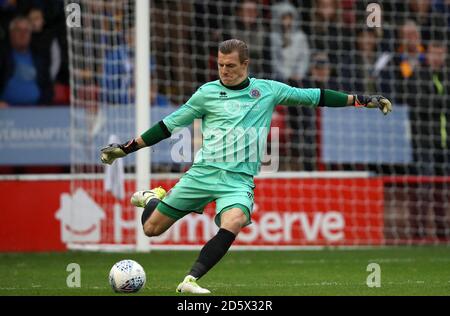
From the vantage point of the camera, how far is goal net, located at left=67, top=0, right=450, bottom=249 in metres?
15.4

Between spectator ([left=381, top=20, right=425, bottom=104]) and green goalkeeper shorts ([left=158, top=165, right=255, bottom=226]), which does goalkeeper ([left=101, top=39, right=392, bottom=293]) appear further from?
spectator ([left=381, top=20, right=425, bottom=104])

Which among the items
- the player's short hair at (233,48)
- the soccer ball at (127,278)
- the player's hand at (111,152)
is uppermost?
the player's short hair at (233,48)

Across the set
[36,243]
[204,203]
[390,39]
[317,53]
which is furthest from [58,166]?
[204,203]

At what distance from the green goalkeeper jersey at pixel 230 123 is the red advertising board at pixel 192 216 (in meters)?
6.13

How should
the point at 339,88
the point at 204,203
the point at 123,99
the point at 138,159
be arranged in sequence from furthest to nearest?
1. the point at 339,88
2. the point at 123,99
3. the point at 138,159
4. the point at 204,203

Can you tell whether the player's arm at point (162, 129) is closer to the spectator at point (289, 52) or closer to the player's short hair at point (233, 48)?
the player's short hair at point (233, 48)

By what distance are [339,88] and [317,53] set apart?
2.26 feet

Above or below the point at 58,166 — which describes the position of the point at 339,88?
above

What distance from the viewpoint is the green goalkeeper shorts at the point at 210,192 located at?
29.3 ft

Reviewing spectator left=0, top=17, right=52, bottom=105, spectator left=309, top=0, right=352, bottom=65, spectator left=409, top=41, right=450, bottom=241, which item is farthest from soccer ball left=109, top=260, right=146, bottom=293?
spectator left=309, top=0, right=352, bottom=65

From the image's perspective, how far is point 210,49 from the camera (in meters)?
17.5

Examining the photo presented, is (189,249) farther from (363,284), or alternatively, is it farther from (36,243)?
(363,284)

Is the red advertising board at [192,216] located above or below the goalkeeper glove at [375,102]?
below

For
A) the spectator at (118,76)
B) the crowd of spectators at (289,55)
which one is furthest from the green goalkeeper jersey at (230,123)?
the crowd of spectators at (289,55)
